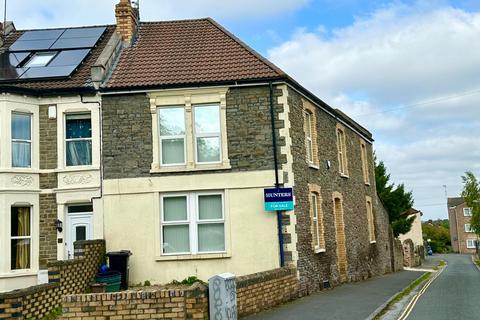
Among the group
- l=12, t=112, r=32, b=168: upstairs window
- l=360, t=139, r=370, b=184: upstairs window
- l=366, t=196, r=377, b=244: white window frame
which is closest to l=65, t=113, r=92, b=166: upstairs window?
l=12, t=112, r=32, b=168: upstairs window

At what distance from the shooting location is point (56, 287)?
12141mm

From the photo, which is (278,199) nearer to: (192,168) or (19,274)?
(192,168)

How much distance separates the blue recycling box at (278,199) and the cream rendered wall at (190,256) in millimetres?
359

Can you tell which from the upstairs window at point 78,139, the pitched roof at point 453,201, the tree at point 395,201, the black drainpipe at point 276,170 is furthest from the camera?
the pitched roof at point 453,201

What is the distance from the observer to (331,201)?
20.3 m

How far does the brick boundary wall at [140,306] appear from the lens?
390 inches

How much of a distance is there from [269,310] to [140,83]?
7.88m

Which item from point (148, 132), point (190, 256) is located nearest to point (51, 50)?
point (148, 132)

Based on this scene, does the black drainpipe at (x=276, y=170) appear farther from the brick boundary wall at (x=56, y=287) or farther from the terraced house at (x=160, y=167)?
the brick boundary wall at (x=56, y=287)

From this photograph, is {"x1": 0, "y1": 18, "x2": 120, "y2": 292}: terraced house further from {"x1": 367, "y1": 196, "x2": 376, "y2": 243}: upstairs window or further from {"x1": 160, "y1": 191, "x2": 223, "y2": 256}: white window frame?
{"x1": 367, "y1": 196, "x2": 376, "y2": 243}: upstairs window

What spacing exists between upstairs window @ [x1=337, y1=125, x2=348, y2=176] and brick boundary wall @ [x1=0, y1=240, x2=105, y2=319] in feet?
35.3

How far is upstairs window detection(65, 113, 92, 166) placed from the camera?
55.2 feet

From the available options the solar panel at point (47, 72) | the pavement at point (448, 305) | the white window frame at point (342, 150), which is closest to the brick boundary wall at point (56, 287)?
the solar panel at point (47, 72)

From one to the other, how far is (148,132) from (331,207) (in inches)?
300
